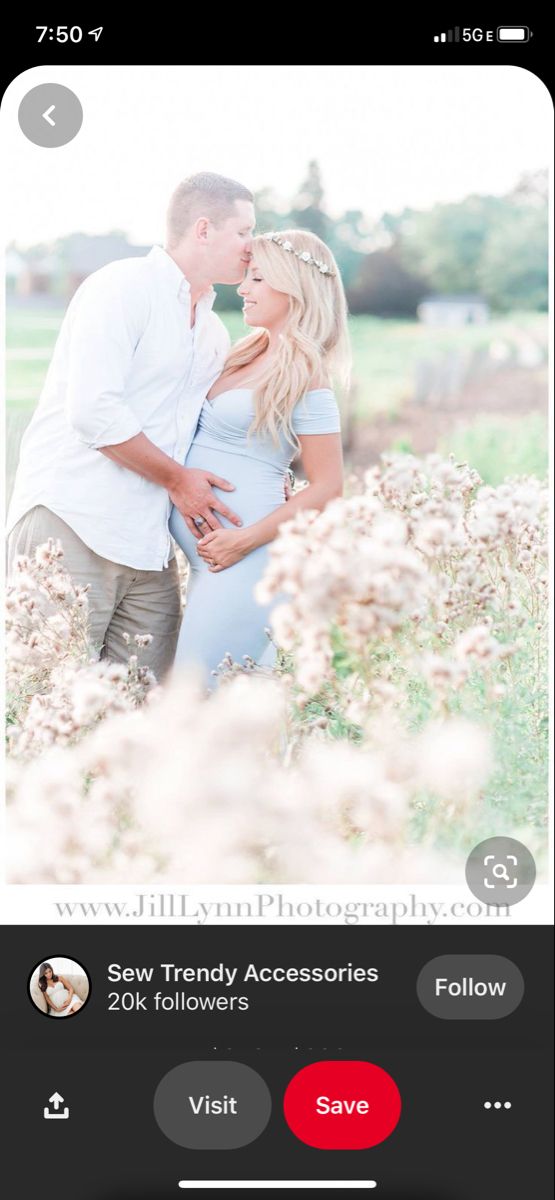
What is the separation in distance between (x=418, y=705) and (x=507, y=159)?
1.09m

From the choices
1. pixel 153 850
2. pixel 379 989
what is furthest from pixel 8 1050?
pixel 379 989

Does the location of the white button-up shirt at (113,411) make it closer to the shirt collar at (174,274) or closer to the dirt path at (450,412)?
the shirt collar at (174,274)

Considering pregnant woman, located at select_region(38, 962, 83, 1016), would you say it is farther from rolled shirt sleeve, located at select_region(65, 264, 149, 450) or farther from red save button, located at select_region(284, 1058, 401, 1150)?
rolled shirt sleeve, located at select_region(65, 264, 149, 450)

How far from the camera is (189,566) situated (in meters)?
2.74

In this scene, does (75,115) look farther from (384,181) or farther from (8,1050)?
(8,1050)

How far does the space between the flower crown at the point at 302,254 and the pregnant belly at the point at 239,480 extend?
52 cm

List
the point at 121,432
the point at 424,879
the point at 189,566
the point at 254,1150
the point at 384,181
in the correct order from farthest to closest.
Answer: the point at 189,566 → the point at 121,432 → the point at 384,181 → the point at 424,879 → the point at 254,1150

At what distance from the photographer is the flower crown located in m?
2.60

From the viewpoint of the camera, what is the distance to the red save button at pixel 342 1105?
1.76 metres

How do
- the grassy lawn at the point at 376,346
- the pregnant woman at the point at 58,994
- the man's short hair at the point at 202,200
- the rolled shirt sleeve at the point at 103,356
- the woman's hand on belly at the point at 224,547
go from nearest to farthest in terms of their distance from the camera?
the pregnant woman at the point at 58,994 < the grassy lawn at the point at 376,346 < the man's short hair at the point at 202,200 < the rolled shirt sleeve at the point at 103,356 < the woman's hand on belly at the point at 224,547
